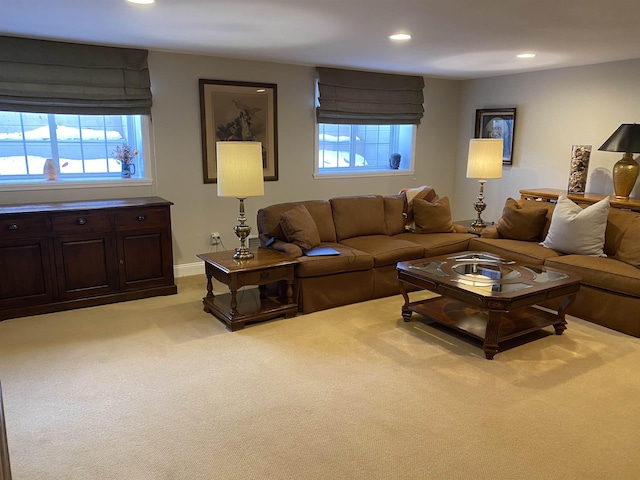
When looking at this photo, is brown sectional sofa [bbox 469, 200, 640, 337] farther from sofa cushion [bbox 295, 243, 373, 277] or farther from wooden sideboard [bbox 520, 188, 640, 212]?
sofa cushion [bbox 295, 243, 373, 277]

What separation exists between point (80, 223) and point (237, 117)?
1.94m

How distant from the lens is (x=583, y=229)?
165 inches

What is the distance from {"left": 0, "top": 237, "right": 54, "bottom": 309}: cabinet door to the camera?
3842 mm

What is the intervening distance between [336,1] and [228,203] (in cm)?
283

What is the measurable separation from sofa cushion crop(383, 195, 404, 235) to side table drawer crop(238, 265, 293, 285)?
1493 mm

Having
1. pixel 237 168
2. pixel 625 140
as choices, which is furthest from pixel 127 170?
pixel 625 140

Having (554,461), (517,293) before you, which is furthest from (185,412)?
(517,293)

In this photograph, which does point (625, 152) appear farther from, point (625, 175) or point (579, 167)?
point (579, 167)

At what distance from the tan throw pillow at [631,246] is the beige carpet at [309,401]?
24.8 inches

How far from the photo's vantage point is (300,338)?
361 cm

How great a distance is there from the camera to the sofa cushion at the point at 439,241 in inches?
183

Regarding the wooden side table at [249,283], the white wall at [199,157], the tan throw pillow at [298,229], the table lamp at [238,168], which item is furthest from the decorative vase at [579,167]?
the table lamp at [238,168]

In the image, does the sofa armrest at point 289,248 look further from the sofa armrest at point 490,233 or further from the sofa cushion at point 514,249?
the sofa armrest at point 490,233

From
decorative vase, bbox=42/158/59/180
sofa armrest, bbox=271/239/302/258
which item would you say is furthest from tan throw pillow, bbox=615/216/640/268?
decorative vase, bbox=42/158/59/180
